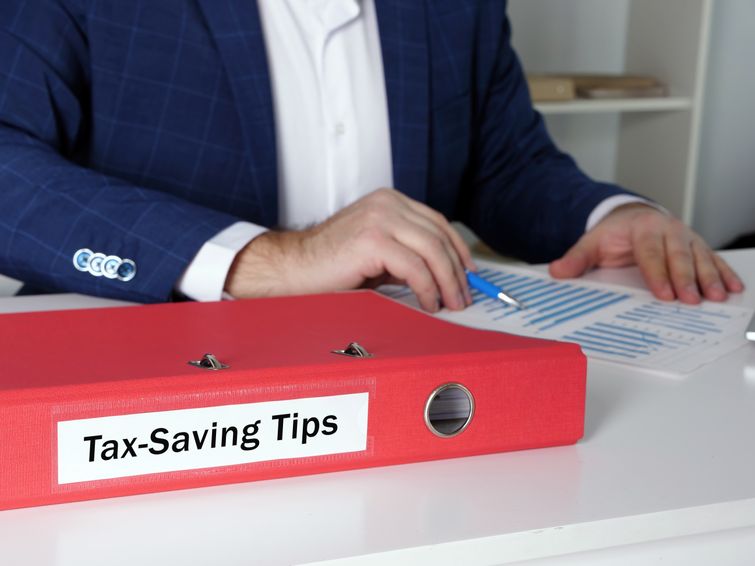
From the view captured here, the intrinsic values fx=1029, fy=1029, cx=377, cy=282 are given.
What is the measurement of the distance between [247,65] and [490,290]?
0.49m

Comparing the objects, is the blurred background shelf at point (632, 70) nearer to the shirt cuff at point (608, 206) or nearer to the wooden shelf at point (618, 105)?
the wooden shelf at point (618, 105)

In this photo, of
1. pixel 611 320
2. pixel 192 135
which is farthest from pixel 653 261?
pixel 192 135

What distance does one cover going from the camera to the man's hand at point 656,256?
106 centimetres

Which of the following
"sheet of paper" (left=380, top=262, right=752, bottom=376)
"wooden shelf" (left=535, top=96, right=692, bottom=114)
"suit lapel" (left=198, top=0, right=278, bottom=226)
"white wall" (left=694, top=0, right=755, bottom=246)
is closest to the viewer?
Answer: "sheet of paper" (left=380, top=262, right=752, bottom=376)

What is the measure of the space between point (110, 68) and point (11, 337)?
703 mm

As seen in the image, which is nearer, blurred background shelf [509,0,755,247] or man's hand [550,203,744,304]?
man's hand [550,203,744,304]

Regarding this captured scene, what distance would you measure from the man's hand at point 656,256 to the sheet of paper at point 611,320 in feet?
0.07

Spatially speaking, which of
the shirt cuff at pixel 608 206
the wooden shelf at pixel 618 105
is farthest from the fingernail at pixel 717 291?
the wooden shelf at pixel 618 105

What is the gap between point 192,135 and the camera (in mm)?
1295

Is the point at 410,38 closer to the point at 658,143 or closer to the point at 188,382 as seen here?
the point at 188,382

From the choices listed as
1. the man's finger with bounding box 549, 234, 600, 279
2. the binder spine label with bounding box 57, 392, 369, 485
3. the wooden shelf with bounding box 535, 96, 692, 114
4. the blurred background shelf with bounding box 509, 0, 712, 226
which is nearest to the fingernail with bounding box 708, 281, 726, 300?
the man's finger with bounding box 549, 234, 600, 279

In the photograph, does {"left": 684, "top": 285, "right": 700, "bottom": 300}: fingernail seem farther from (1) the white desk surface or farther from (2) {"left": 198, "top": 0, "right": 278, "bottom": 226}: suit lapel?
(2) {"left": 198, "top": 0, "right": 278, "bottom": 226}: suit lapel

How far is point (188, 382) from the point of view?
1.73 ft

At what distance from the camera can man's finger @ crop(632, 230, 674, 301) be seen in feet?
3.45
